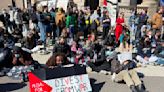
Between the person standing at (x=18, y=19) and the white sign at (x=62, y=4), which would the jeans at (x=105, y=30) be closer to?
the person standing at (x=18, y=19)

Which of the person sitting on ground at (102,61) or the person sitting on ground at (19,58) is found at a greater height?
the person sitting on ground at (19,58)

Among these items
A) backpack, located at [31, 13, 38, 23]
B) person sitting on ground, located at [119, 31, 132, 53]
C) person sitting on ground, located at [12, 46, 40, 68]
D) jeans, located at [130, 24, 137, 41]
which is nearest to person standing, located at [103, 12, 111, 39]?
jeans, located at [130, 24, 137, 41]

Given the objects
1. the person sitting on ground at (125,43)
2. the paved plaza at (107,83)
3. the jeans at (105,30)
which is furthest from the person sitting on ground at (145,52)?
the jeans at (105,30)

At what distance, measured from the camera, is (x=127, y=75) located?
967 centimetres

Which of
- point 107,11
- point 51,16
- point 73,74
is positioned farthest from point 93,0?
point 73,74

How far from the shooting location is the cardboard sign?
8.60 metres

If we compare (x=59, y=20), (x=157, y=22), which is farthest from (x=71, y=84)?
(x=157, y=22)

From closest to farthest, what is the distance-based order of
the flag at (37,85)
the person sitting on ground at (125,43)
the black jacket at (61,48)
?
the flag at (37,85) → the black jacket at (61,48) → the person sitting on ground at (125,43)

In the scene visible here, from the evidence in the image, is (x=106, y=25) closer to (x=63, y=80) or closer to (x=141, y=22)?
(x=141, y=22)

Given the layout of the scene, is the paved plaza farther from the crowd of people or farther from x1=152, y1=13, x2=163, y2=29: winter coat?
x1=152, y1=13, x2=163, y2=29: winter coat

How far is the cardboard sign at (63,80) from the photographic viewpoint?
8.60 m

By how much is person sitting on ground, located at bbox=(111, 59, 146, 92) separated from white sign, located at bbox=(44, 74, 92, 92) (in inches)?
43.9

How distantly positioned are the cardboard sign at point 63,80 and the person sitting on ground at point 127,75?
1.11 metres

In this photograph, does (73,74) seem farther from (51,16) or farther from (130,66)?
(51,16)
